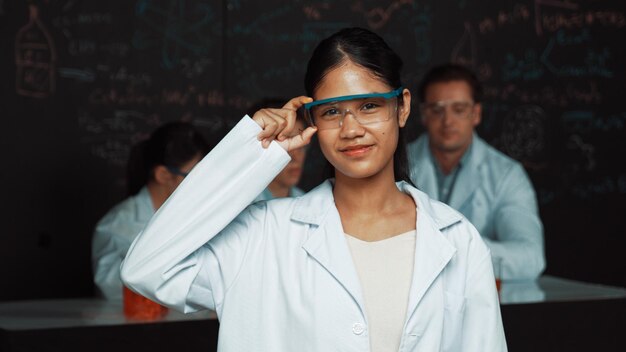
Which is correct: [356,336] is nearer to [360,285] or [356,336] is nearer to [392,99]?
[360,285]

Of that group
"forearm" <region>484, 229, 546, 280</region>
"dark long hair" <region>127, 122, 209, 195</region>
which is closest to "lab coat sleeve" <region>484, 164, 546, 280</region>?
"forearm" <region>484, 229, 546, 280</region>

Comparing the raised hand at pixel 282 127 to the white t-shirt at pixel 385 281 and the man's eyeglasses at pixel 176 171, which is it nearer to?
the white t-shirt at pixel 385 281

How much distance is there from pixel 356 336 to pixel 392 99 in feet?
1.64

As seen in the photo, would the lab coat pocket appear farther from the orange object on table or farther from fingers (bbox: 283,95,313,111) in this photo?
the orange object on table

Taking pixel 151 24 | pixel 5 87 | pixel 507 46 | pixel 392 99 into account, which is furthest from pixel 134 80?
pixel 392 99

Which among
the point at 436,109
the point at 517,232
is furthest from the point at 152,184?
the point at 517,232

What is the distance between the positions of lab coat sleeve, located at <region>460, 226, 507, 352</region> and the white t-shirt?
125mm

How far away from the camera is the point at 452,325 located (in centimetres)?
204

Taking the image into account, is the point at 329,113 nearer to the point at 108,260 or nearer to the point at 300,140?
the point at 300,140

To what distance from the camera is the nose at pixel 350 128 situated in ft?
6.72

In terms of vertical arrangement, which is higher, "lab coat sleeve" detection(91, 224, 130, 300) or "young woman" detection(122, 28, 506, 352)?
"young woman" detection(122, 28, 506, 352)

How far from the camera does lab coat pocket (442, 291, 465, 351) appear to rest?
2033 millimetres

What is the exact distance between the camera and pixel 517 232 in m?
4.36

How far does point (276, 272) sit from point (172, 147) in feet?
8.01
